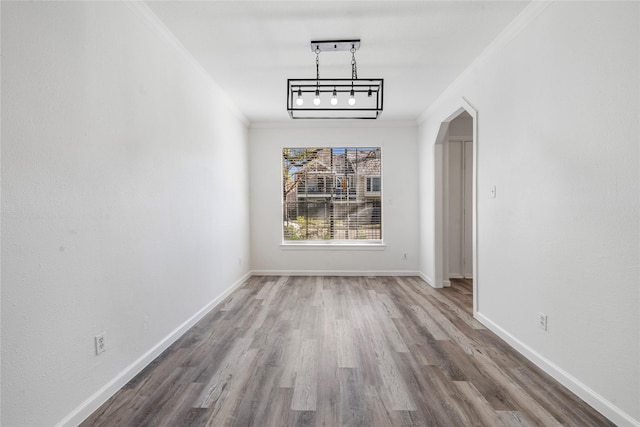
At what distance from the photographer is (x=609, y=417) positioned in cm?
173

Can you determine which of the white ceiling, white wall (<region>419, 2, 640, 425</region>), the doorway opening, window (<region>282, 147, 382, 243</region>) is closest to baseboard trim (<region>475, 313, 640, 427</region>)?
white wall (<region>419, 2, 640, 425</region>)

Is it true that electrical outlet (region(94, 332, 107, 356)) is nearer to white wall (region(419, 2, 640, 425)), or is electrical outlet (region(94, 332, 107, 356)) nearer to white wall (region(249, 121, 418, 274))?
white wall (region(419, 2, 640, 425))

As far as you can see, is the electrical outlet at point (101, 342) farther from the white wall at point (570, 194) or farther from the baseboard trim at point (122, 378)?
the white wall at point (570, 194)

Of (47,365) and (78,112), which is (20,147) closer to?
(78,112)

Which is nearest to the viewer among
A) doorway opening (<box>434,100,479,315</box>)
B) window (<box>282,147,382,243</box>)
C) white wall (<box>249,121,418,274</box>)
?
doorway opening (<box>434,100,479,315</box>)

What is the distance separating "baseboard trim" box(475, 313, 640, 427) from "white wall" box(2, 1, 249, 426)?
289 cm

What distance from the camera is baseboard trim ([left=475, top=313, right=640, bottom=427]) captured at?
5.50 feet

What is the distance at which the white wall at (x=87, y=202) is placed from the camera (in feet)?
4.65

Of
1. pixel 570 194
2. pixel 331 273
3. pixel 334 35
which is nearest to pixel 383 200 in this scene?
pixel 331 273

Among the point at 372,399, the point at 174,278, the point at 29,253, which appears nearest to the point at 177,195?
the point at 174,278

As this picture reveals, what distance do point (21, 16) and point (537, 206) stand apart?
127 inches

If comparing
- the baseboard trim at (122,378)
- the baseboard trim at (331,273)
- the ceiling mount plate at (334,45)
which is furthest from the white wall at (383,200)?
the ceiling mount plate at (334,45)

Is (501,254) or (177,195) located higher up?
(177,195)

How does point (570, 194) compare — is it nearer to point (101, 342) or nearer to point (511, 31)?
point (511, 31)
